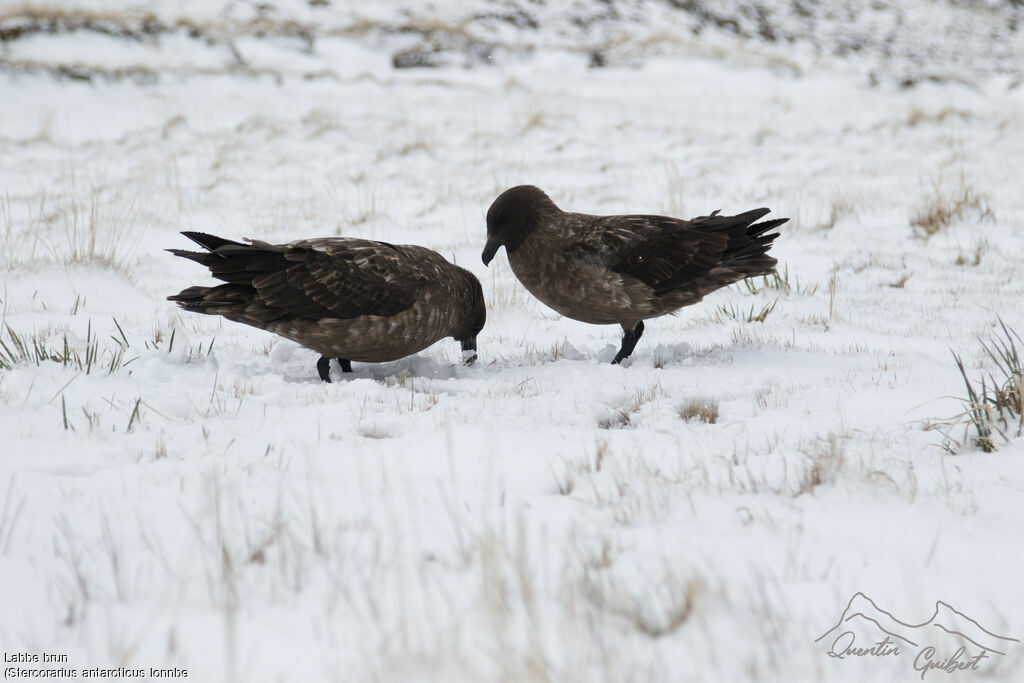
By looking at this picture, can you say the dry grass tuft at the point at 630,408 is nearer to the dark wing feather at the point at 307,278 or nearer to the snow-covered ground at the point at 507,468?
the snow-covered ground at the point at 507,468

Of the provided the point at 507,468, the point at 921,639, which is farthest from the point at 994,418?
the point at 507,468

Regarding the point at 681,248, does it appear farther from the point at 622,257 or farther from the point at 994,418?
the point at 994,418

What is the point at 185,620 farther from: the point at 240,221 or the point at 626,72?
the point at 626,72

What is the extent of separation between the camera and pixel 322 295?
426 cm

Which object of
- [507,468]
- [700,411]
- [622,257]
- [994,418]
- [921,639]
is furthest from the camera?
[622,257]

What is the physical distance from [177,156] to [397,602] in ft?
37.7

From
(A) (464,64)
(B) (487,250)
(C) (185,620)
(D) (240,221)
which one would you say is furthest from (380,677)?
(A) (464,64)

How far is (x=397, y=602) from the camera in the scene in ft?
6.35

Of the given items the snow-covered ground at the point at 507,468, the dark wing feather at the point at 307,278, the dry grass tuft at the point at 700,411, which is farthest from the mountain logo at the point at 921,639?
the dark wing feather at the point at 307,278

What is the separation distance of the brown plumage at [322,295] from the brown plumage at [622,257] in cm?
75

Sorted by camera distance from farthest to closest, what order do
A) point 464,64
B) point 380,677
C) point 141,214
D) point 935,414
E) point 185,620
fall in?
point 464,64, point 141,214, point 935,414, point 185,620, point 380,677

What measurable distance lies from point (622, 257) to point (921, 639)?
315 cm

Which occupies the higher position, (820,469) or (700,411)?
(820,469)

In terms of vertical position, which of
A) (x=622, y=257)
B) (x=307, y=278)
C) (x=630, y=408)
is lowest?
(x=630, y=408)
